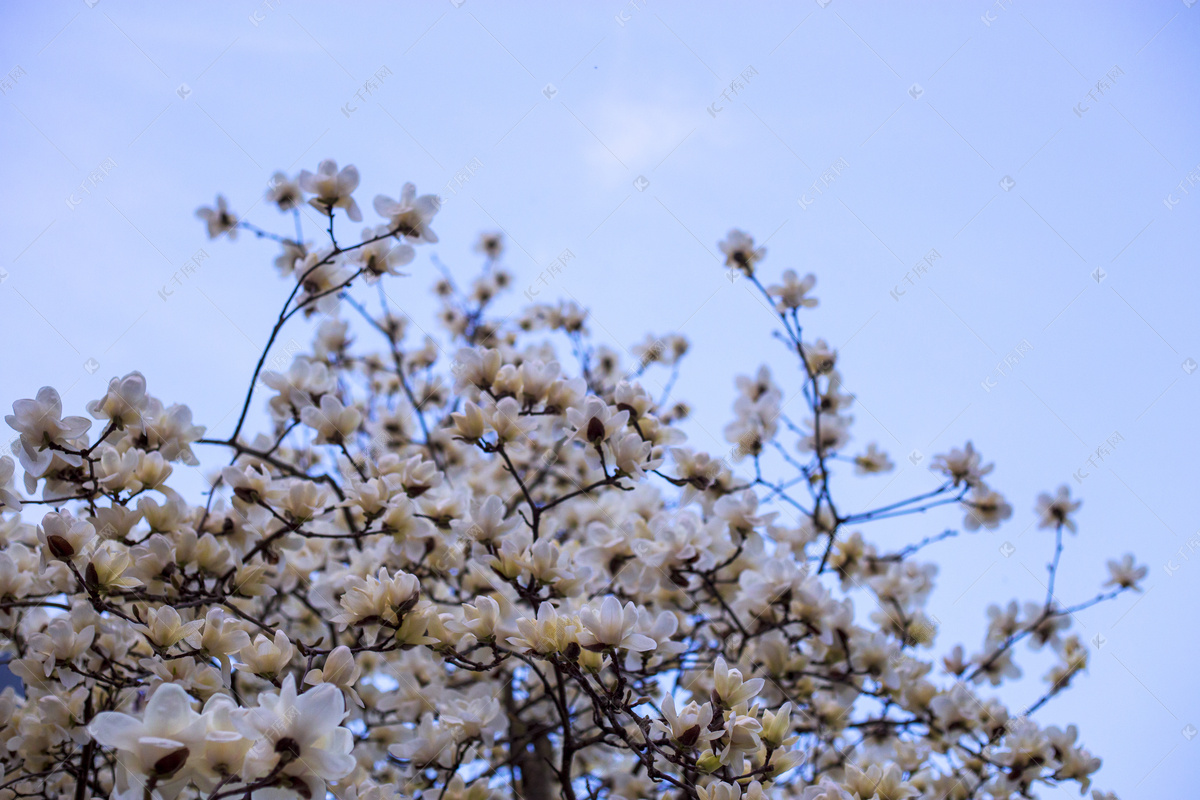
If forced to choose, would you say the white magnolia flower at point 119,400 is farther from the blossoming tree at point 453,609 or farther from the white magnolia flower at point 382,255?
the white magnolia flower at point 382,255

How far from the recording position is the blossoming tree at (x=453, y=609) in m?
0.92

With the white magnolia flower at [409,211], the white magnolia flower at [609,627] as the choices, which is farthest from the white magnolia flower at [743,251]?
the white magnolia flower at [609,627]

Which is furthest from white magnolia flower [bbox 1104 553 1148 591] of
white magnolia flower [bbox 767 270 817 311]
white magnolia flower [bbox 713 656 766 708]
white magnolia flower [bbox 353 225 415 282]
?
white magnolia flower [bbox 353 225 415 282]

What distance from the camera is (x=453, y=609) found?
1.79 m

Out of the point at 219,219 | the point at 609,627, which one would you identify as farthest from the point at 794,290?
the point at 219,219

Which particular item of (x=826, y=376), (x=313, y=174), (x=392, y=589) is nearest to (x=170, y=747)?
(x=392, y=589)

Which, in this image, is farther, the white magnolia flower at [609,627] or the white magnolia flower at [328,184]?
the white magnolia flower at [328,184]

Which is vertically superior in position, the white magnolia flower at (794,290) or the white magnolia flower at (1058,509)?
the white magnolia flower at (794,290)

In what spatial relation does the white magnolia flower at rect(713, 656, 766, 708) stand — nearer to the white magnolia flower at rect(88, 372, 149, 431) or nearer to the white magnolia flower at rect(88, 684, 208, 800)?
the white magnolia flower at rect(88, 684, 208, 800)

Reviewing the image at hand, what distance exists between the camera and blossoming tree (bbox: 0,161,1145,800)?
915 mm

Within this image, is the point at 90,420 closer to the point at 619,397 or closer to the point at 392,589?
the point at 392,589

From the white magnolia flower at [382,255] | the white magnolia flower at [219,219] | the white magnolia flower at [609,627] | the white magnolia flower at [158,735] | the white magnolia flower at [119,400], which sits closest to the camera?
the white magnolia flower at [158,735]

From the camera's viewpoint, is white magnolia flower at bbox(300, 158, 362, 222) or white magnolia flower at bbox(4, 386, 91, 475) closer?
white magnolia flower at bbox(4, 386, 91, 475)

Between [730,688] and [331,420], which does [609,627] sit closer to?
[730,688]
